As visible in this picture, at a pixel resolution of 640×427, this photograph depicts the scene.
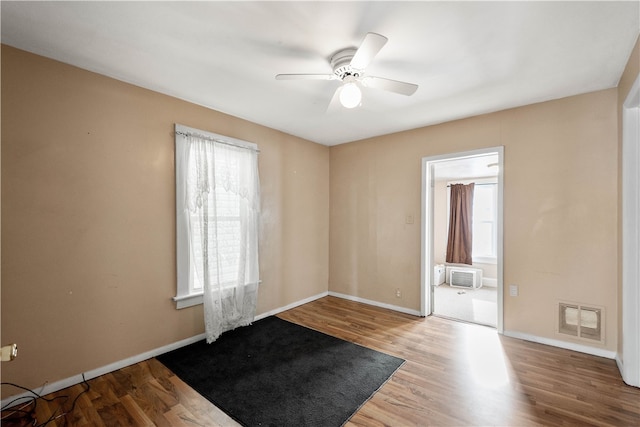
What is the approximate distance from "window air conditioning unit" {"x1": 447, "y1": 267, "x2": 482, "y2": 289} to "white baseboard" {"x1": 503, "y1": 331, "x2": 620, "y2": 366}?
254cm

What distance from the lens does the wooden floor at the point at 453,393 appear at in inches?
71.0

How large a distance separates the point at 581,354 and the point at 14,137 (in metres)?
5.05

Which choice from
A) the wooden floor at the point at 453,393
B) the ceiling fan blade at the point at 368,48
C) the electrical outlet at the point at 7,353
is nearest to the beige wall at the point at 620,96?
the wooden floor at the point at 453,393

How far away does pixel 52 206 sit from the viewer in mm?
2090

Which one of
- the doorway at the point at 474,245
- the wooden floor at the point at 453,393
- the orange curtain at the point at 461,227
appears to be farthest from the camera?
the orange curtain at the point at 461,227

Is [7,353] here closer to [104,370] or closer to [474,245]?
[104,370]

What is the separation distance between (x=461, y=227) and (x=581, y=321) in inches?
141

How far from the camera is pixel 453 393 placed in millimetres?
2053

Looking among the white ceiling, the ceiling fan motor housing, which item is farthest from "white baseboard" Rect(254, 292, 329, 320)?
the ceiling fan motor housing

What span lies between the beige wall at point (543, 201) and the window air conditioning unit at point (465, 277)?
7.83ft

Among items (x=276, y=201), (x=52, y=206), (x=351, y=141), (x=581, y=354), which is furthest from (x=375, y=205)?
(x=52, y=206)

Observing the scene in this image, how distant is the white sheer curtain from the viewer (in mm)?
2883

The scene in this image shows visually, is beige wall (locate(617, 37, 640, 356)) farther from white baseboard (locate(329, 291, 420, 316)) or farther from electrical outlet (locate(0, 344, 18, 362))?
electrical outlet (locate(0, 344, 18, 362))

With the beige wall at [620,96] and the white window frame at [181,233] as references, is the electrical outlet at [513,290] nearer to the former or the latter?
the beige wall at [620,96]
